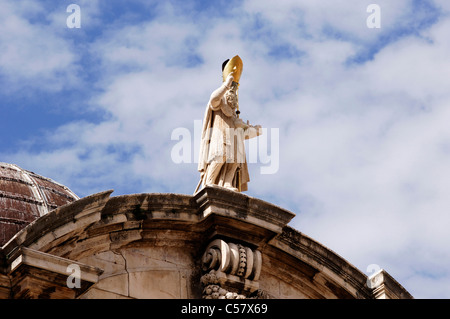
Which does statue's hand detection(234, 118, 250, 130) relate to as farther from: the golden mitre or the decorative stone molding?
the decorative stone molding

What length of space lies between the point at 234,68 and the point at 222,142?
4.99 ft

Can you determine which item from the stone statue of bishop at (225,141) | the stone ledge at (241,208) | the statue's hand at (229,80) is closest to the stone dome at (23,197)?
the stone statue of bishop at (225,141)

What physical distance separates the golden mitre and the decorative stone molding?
10.2 ft

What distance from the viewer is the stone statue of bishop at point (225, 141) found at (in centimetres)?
1648

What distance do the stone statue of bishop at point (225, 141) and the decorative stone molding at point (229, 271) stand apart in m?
1.00

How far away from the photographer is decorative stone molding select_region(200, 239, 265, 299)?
50.5 ft

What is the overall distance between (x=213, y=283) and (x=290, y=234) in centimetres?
161

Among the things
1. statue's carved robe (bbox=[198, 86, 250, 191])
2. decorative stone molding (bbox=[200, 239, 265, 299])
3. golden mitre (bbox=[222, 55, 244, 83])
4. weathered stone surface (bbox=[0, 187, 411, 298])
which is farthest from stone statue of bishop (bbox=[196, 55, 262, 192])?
decorative stone molding (bbox=[200, 239, 265, 299])

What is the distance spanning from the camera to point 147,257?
1562 centimetres

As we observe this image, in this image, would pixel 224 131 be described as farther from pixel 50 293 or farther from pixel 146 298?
pixel 50 293

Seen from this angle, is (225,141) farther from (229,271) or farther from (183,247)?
(229,271)

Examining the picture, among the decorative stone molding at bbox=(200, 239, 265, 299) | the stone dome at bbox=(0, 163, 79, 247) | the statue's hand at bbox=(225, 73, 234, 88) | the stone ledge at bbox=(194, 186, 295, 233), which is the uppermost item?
the statue's hand at bbox=(225, 73, 234, 88)

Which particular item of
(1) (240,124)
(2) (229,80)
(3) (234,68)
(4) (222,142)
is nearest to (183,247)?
(4) (222,142)
